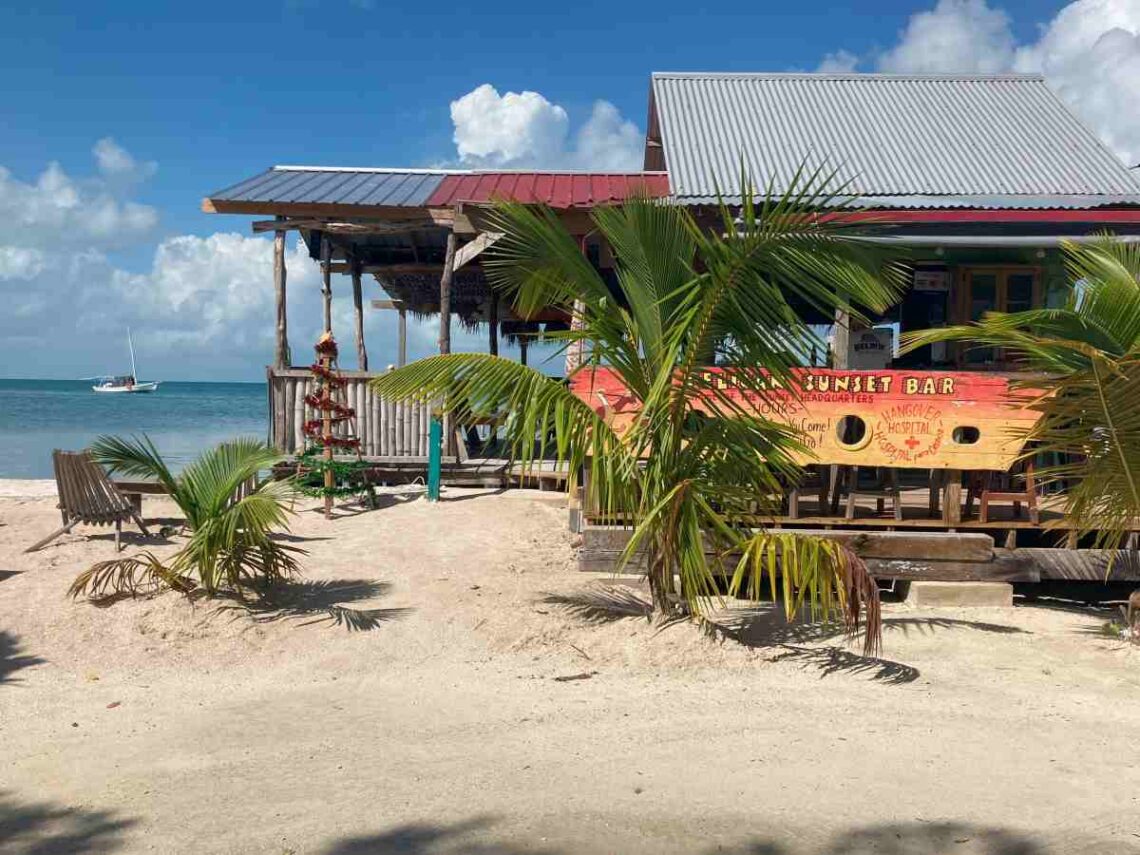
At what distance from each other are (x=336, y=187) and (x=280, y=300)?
84.3 inches

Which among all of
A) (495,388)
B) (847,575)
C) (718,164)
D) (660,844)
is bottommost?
(660,844)

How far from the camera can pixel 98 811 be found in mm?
3727

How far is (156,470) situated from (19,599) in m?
1.37

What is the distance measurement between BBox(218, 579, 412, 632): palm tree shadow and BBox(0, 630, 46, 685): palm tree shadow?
3.76 feet

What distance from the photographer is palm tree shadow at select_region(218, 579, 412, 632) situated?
632cm

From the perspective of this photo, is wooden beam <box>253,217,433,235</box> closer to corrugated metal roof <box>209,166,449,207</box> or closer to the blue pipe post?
corrugated metal roof <box>209,166,449,207</box>

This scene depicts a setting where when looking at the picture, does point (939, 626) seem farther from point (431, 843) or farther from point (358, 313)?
point (358, 313)

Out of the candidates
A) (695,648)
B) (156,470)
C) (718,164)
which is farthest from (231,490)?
(718,164)

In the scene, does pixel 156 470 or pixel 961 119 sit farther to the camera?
pixel 961 119

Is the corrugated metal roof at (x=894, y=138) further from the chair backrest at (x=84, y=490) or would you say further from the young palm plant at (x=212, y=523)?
the chair backrest at (x=84, y=490)

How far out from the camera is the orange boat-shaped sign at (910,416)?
7266mm

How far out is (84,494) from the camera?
7945 mm

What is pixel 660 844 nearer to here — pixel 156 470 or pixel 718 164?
pixel 156 470

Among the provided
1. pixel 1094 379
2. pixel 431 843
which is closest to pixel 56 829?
pixel 431 843
